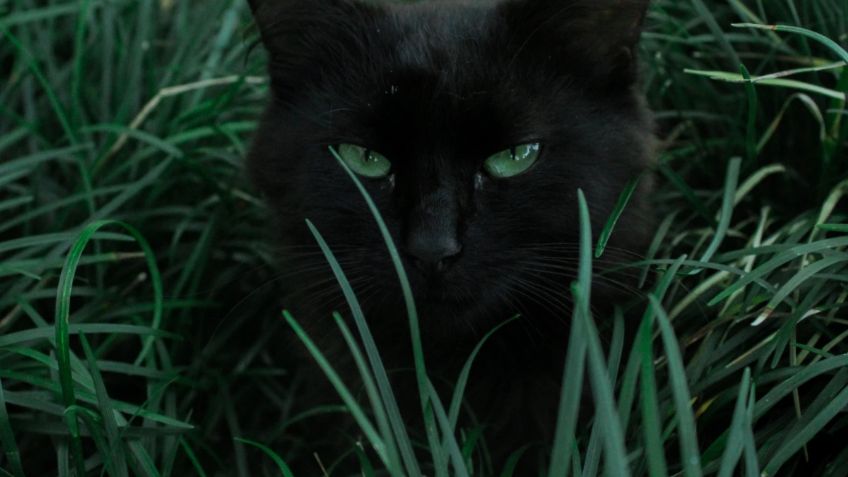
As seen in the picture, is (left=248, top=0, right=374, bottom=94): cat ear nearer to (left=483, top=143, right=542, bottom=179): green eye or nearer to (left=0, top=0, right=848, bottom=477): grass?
(left=0, top=0, right=848, bottom=477): grass

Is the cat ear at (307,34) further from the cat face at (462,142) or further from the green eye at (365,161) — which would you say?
the green eye at (365,161)

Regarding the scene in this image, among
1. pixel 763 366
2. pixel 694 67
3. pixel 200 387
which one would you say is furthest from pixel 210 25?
pixel 763 366

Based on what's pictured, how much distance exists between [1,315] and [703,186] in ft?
4.88

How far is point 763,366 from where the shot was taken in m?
1.50

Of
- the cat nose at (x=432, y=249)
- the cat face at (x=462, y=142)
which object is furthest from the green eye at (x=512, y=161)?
the cat nose at (x=432, y=249)

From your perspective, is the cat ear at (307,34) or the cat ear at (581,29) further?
the cat ear at (307,34)

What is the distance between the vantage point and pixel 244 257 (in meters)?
2.18

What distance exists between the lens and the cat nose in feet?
4.80

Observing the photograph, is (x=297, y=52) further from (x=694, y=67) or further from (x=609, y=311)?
(x=694, y=67)

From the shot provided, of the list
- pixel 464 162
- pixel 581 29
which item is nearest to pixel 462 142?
pixel 464 162

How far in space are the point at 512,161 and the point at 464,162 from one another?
9 cm

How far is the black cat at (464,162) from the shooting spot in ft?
5.01

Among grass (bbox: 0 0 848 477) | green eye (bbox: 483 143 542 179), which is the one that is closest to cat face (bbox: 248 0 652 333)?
green eye (bbox: 483 143 542 179)

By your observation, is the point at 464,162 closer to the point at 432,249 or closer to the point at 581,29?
the point at 432,249
